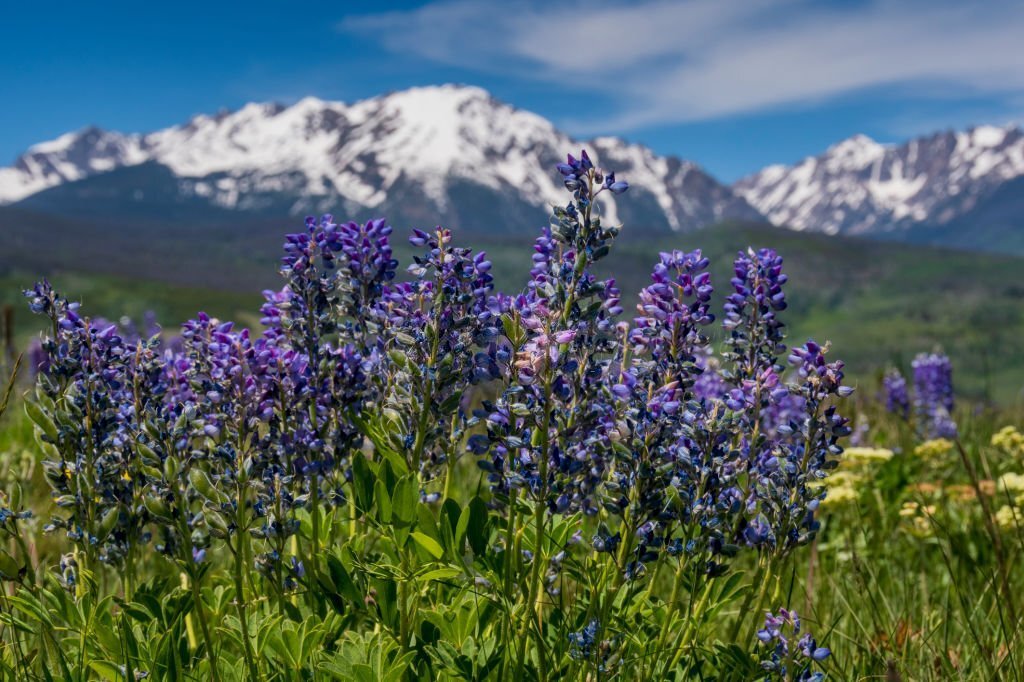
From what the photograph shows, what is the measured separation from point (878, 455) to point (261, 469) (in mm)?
4936

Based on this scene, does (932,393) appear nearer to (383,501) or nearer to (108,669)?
(383,501)

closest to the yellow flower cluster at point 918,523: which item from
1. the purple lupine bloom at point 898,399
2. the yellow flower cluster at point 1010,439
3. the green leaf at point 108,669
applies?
the yellow flower cluster at point 1010,439

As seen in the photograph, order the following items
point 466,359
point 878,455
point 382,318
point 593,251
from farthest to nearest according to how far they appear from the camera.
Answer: point 878,455 < point 382,318 < point 466,359 < point 593,251

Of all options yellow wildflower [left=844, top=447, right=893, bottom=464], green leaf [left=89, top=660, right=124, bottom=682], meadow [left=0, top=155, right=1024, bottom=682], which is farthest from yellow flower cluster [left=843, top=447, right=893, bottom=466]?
green leaf [left=89, top=660, right=124, bottom=682]

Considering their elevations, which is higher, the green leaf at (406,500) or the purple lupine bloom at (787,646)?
the green leaf at (406,500)

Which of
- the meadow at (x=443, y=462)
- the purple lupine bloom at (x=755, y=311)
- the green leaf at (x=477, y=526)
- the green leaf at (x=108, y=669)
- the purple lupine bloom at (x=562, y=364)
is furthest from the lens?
the green leaf at (x=477, y=526)

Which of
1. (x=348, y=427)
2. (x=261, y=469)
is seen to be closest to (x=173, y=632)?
(x=261, y=469)

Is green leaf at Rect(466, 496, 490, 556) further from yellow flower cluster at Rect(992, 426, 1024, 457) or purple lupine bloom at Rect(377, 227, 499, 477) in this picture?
yellow flower cluster at Rect(992, 426, 1024, 457)

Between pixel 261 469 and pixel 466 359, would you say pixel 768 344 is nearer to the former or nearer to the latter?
pixel 466 359

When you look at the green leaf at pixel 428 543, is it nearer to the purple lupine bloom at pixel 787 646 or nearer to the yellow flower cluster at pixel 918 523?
the purple lupine bloom at pixel 787 646

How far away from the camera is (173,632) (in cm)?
311

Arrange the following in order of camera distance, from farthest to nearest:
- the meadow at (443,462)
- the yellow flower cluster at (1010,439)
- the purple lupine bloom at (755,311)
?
1. the yellow flower cluster at (1010,439)
2. the purple lupine bloom at (755,311)
3. the meadow at (443,462)

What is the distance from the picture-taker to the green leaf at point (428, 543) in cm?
294

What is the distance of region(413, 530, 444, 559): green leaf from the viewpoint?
2936 millimetres
